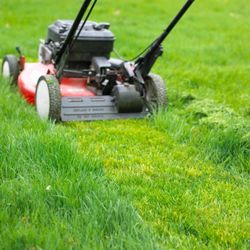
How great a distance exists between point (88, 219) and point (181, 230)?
0.48m

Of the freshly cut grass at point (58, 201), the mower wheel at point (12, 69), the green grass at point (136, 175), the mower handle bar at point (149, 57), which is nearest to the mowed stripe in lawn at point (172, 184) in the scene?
the green grass at point (136, 175)

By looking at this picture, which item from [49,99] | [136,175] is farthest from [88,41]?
[136,175]

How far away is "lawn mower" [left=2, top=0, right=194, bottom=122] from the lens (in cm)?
455

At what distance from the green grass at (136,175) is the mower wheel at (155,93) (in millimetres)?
140

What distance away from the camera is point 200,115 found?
15.8 ft

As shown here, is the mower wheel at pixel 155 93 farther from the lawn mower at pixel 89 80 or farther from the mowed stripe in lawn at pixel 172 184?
the mowed stripe in lawn at pixel 172 184

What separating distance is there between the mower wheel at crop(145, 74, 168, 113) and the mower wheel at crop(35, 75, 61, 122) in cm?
83

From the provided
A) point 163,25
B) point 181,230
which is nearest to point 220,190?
point 181,230

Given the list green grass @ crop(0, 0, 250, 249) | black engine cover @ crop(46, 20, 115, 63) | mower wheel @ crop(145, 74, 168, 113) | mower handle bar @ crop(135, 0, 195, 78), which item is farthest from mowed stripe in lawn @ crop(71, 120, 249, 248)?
black engine cover @ crop(46, 20, 115, 63)

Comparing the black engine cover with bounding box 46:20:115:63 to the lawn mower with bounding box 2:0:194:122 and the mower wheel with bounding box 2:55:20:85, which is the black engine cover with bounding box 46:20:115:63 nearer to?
the lawn mower with bounding box 2:0:194:122

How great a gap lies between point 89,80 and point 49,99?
2.65 ft

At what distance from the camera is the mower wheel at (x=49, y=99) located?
4.38 m

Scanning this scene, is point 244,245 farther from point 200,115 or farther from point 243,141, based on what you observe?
point 200,115

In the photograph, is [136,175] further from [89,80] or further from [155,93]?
[89,80]
